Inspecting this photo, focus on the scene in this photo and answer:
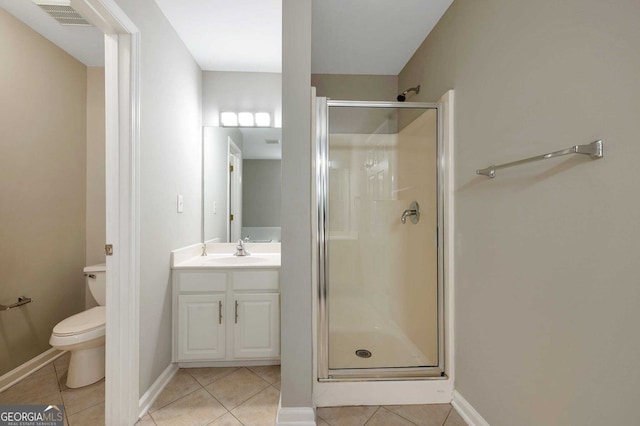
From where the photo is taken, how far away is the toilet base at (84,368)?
1866 millimetres

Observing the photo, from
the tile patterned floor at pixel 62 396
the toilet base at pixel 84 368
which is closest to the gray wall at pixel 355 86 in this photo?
the toilet base at pixel 84 368

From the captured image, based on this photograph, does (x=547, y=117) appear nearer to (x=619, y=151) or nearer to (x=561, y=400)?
(x=619, y=151)

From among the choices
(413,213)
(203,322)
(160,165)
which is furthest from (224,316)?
(413,213)

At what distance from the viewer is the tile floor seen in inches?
62.1

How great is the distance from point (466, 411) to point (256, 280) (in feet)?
4.98

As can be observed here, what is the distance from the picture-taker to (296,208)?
1.55 metres

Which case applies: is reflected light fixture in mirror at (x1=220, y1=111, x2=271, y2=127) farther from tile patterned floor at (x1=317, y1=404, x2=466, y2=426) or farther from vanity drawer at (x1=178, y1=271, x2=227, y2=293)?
tile patterned floor at (x1=317, y1=404, x2=466, y2=426)

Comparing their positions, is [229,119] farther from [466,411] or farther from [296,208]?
[466,411]

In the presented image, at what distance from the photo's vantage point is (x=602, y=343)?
2.93 ft

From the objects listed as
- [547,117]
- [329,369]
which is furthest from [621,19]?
[329,369]

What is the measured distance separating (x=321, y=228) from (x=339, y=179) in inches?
17.4

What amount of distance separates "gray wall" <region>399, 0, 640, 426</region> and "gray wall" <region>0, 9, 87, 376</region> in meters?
3.00

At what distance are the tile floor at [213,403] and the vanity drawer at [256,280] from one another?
62cm

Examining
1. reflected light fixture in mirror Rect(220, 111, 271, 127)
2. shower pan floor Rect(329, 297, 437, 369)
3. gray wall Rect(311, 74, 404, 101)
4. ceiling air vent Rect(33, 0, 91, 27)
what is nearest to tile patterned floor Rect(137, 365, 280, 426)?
shower pan floor Rect(329, 297, 437, 369)
